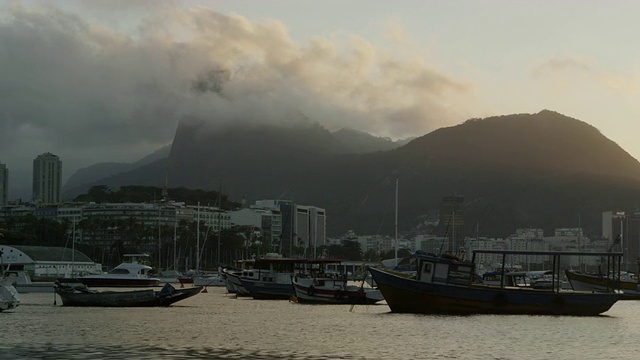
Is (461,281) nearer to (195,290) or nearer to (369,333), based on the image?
(369,333)

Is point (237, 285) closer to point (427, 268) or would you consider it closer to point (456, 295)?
point (427, 268)

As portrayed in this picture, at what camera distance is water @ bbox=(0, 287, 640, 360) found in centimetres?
6034

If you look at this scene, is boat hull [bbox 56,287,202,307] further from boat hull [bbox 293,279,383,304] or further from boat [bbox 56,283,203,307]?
boat hull [bbox 293,279,383,304]

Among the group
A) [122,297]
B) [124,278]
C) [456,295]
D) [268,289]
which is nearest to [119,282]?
[124,278]

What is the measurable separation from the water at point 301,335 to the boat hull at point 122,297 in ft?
7.04

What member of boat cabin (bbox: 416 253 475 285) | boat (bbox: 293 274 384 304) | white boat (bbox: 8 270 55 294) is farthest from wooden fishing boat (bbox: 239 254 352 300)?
boat cabin (bbox: 416 253 475 285)

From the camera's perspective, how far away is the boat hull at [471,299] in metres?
92.4

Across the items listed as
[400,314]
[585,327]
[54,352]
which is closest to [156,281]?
[400,314]

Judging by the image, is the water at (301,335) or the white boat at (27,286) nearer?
the water at (301,335)

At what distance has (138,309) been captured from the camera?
4126 inches

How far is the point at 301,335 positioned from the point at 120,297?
3798cm

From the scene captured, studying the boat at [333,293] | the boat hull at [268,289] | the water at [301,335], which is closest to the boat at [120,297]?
the water at [301,335]

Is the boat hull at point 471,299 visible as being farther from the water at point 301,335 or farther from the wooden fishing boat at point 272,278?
the wooden fishing boat at point 272,278

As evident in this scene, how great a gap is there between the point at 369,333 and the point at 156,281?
109740 millimetres
